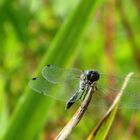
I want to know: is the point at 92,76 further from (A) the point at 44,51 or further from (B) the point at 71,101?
(A) the point at 44,51

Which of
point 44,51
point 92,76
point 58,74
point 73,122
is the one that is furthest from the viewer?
point 44,51

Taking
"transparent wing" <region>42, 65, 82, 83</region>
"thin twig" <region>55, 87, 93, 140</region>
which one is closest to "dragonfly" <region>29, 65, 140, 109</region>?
"transparent wing" <region>42, 65, 82, 83</region>

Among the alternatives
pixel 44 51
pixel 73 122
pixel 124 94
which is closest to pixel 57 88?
pixel 124 94

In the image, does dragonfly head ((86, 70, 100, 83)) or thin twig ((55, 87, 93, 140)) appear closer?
thin twig ((55, 87, 93, 140))

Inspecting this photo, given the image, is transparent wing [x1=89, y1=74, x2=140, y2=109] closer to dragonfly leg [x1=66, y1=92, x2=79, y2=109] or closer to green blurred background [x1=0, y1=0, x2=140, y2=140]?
dragonfly leg [x1=66, y1=92, x2=79, y2=109]

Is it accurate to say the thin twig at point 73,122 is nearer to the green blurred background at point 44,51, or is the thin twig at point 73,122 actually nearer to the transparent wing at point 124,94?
the transparent wing at point 124,94

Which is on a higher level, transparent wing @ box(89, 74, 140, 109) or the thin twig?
the thin twig
